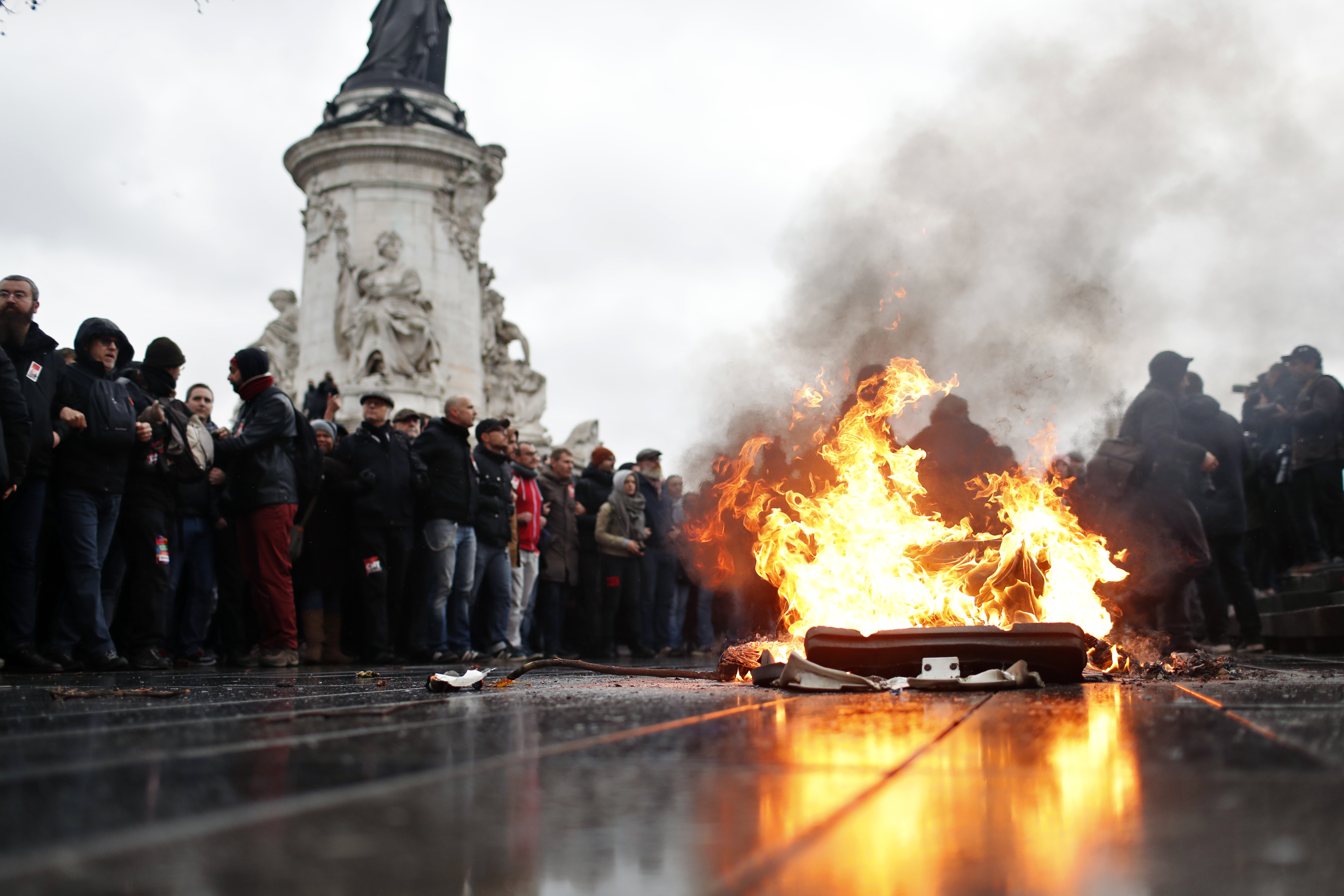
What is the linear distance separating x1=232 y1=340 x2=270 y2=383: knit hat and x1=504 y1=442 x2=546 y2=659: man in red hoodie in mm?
3234

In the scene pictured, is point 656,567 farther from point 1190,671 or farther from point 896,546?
point 1190,671

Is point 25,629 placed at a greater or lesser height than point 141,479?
lesser

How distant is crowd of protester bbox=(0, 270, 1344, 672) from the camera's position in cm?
673

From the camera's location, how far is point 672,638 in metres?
13.0

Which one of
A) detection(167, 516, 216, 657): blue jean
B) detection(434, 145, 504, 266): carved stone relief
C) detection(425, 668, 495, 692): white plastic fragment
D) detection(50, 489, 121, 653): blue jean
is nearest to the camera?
detection(425, 668, 495, 692): white plastic fragment

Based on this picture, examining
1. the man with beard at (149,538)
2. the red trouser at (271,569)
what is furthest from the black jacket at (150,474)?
the red trouser at (271,569)

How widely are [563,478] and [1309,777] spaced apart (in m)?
10.4

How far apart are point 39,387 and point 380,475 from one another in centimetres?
295

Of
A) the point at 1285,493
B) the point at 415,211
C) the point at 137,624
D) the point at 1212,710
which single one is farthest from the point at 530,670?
the point at 415,211

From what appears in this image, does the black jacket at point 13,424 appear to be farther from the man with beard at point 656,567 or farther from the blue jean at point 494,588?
the man with beard at point 656,567

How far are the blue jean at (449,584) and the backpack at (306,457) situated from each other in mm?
1285

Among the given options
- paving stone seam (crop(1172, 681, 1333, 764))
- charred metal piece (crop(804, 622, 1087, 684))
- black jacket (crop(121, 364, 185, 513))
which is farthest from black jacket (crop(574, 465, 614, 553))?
paving stone seam (crop(1172, 681, 1333, 764))

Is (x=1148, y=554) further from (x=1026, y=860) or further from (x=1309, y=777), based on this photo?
(x=1026, y=860)

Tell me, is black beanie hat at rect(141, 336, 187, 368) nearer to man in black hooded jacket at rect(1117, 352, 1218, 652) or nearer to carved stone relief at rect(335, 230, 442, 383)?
man in black hooded jacket at rect(1117, 352, 1218, 652)
